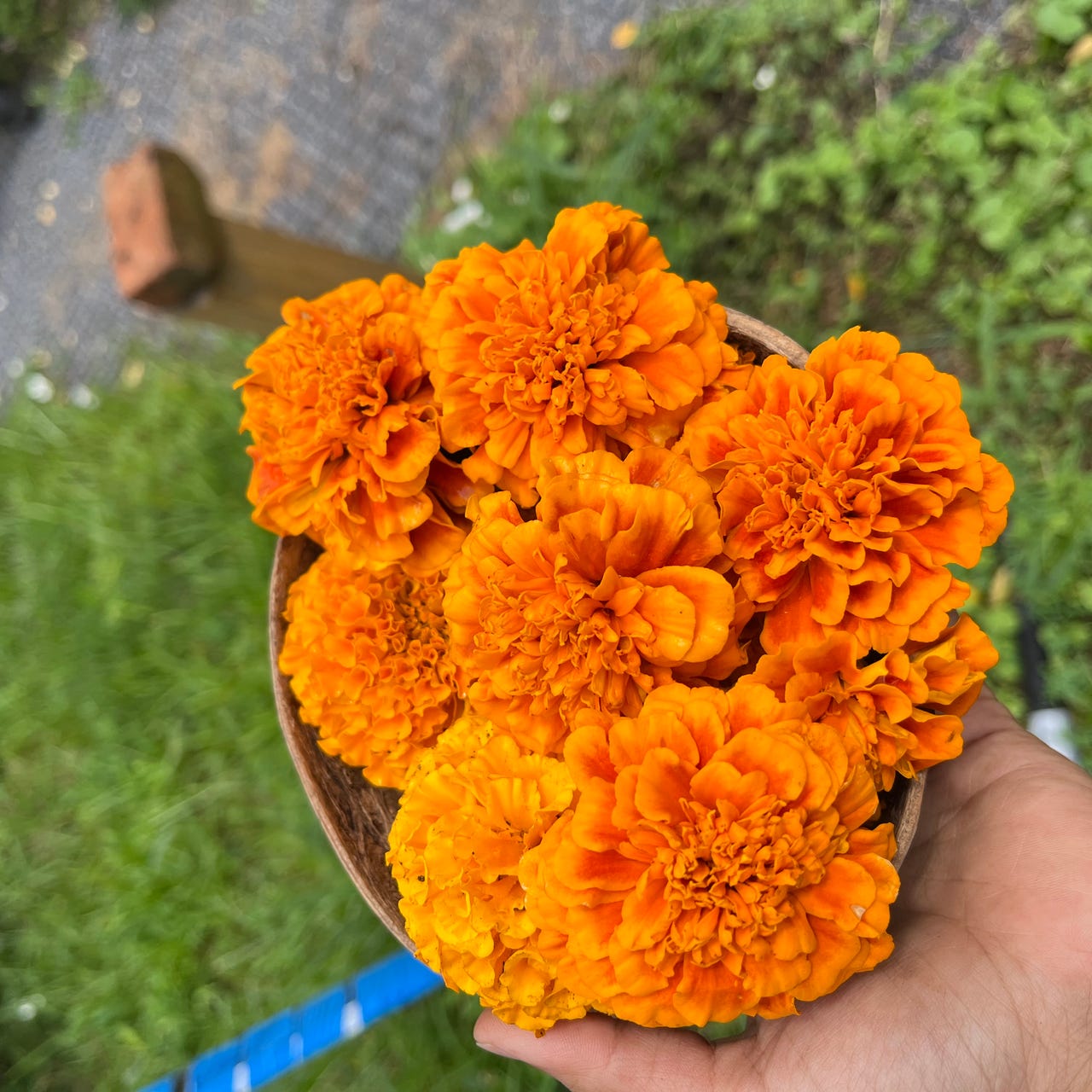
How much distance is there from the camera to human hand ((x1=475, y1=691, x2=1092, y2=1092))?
3.47 ft

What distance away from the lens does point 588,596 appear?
0.89 m

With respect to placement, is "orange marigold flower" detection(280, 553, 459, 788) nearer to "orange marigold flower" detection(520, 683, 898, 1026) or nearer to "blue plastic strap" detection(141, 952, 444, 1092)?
"orange marigold flower" detection(520, 683, 898, 1026)

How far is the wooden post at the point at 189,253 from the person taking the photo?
69.5 inches

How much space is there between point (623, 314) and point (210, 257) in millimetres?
1230

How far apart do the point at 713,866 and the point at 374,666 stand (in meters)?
0.48

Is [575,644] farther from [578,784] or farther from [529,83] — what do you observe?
[529,83]

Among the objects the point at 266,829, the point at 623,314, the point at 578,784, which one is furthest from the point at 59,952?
the point at 623,314

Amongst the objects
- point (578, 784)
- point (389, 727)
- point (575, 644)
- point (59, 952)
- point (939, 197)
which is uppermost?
point (939, 197)

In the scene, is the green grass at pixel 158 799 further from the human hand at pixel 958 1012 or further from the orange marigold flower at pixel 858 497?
the orange marigold flower at pixel 858 497

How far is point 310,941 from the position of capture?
7.58ft

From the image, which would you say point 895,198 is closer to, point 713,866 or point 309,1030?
point 713,866

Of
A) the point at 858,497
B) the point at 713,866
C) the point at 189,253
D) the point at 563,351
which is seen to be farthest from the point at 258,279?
the point at 713,866

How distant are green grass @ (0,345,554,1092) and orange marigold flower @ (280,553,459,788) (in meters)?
1.27

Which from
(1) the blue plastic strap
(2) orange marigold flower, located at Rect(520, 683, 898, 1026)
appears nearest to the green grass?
(1) the blue plastic strap
